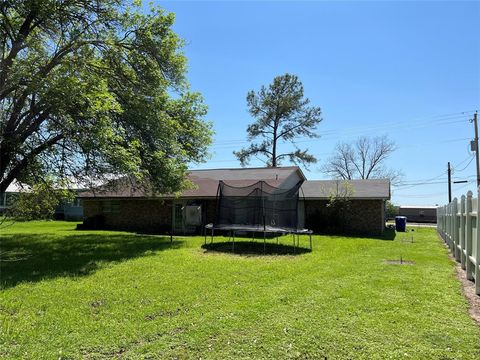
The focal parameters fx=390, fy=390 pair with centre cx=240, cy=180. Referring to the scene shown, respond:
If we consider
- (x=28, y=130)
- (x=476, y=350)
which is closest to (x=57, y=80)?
(x=28, y=130)

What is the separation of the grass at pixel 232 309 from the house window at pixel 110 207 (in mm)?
13161

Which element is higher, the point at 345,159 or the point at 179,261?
the point at 345,159

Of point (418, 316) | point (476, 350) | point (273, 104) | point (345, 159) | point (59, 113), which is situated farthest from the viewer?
point (345, 159)

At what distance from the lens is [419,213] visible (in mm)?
47000

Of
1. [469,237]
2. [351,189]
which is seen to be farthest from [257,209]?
[351,189]

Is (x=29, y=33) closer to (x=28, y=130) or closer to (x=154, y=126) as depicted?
(x=28, y=130)

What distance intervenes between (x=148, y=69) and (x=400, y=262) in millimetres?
11273

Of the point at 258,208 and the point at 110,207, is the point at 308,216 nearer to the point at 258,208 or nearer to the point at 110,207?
the point at 258,208

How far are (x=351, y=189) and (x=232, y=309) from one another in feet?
58.0

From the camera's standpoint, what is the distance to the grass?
4449 mm

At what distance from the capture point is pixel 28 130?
1242 cm

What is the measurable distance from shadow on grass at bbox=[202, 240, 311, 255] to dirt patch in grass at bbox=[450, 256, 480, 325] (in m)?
5.04

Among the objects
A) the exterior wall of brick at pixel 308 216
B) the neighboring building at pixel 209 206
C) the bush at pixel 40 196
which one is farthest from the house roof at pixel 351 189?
the bush at pixel 40 196

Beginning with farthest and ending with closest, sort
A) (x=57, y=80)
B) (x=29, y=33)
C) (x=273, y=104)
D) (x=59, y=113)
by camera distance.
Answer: (x=273, y=104), (x=29, y=33), (x=59, y=113), (x=57, y=80)
